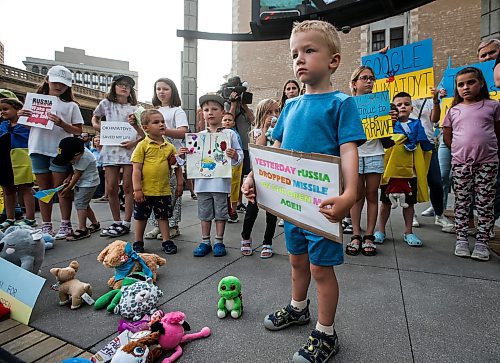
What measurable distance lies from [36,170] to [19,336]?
7.79ft

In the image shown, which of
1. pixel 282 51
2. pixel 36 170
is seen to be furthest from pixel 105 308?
pixel 282 51

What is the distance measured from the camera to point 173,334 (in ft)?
4.61

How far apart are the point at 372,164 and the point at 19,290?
8.92ft

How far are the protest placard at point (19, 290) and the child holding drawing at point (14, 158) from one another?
7.88ft

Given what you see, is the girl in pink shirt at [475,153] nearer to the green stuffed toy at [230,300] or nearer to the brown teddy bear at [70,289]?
the green stuffed toy at [230,300]

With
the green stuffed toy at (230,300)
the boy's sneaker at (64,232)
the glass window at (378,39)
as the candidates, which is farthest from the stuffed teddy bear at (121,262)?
the glass window at (378,39)

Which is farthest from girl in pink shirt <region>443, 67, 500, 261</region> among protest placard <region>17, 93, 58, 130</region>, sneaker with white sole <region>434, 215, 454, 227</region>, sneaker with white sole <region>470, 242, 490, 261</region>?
protest placard <region>17, 93, 58, 130</region>

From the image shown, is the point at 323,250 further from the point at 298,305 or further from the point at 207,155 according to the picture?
the point at 207,155

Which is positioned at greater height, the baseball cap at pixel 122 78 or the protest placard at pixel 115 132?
the baseball cap at pixel 122 78

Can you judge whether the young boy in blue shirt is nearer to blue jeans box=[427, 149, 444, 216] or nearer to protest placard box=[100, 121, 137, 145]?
protest placard box=[100, 121, 137, 145]

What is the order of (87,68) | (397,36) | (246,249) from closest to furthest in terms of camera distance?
(246,249) → (397,36) → (87,68)

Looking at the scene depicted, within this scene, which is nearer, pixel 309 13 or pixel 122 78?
pixel 122 78

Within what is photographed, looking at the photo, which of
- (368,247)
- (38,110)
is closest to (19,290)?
(38,110)

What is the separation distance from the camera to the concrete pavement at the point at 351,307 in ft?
4.62
